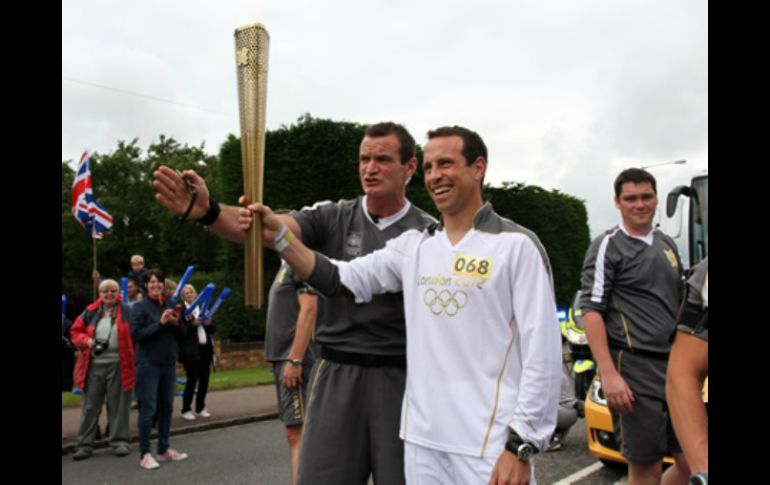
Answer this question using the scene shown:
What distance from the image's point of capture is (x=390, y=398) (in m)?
2.86

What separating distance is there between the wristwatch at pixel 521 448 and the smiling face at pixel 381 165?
1.22 metres

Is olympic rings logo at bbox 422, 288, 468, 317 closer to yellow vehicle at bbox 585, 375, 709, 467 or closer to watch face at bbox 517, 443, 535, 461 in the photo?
watch face at bbox 517, 443, 535, 461

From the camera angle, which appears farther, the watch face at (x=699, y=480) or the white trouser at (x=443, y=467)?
the white trouser at (x=443, y=467)

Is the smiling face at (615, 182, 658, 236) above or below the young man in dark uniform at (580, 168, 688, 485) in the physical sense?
above

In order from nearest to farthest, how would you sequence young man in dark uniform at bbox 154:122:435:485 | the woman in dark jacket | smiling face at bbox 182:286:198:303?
young man in dark uniform at bbox 154:122:435:485, the woman in dark jacket, smiling face at bbox 182:286:198:303

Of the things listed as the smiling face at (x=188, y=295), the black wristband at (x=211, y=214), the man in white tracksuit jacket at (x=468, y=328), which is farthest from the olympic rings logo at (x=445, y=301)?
the smiling face at (x=188, y=295)

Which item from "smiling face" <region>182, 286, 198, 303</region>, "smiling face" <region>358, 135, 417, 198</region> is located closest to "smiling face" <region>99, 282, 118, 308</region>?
"smiling face" <region>182, 286, 198, 303</region>

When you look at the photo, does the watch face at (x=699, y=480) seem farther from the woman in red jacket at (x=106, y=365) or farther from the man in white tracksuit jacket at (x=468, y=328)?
the woman in red jacket at (x=106, y=365)

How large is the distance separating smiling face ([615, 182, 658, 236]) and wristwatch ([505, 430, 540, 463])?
2.05 m

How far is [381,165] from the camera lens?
3.07 meters

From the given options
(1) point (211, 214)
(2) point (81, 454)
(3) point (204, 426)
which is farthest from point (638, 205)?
(3) point (204, 426)

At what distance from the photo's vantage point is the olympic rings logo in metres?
2.54

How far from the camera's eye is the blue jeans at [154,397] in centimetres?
702
